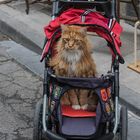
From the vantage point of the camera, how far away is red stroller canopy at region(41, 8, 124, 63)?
462 cm

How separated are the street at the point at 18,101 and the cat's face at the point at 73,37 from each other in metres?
1.20

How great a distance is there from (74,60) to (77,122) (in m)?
0.56

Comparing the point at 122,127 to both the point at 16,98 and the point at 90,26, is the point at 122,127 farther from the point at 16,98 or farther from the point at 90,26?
the point at 16,98

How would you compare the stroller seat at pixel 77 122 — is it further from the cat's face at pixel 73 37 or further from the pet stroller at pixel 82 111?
the cat's face at pixel 73 37

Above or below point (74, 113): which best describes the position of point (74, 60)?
above

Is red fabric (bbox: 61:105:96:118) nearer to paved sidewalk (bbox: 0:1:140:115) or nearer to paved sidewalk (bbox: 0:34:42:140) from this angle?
paved sidewalk (bbox: 0:34:42:140)

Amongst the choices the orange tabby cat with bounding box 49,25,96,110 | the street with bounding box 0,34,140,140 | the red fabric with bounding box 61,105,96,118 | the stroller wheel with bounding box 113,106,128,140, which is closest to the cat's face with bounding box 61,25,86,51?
the orange tabby cat with bounding box 49,25,96,110

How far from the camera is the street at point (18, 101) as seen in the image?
5281mm

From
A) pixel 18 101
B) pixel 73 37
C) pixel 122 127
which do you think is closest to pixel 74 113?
pixel 122 127

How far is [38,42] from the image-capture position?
7340 millimetres

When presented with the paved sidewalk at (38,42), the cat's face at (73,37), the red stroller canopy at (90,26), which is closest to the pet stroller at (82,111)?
the red stroller canopy at (90,26)

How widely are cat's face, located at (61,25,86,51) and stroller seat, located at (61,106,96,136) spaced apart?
569 mm

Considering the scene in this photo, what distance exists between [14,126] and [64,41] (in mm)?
1346

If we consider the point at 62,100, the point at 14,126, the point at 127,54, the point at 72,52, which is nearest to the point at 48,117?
the point at 62,100
